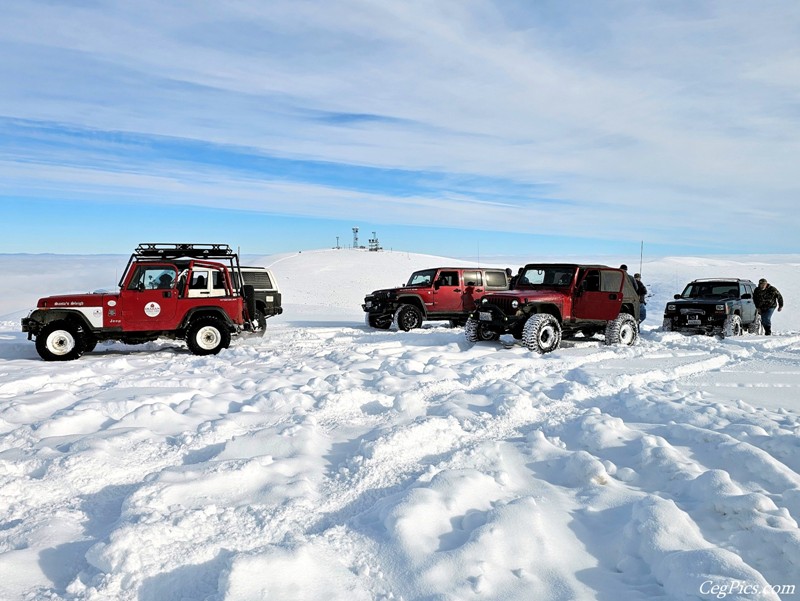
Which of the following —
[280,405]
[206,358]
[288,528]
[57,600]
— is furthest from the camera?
[206,358]

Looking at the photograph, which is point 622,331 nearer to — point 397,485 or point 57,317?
point 397,485

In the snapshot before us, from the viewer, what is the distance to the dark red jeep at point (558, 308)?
1132cm

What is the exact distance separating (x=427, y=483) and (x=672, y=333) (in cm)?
1231

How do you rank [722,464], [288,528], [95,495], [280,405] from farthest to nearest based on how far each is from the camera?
[280,405] → [722,464] → [95,495] → [288,528]

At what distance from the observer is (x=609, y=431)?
17.5ft

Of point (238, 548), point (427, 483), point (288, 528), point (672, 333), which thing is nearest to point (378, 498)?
point (427, 483)

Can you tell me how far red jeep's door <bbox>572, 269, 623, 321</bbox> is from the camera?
12.2 meters

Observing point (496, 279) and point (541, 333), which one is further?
point (496, 279)

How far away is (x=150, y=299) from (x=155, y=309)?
0.20 m

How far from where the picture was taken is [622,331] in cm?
1234

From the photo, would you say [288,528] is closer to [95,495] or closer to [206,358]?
[95,495]

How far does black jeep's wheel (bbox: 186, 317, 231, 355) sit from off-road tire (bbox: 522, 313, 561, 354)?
5.72 metres

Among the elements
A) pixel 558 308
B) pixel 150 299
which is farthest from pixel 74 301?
pixel 558 308

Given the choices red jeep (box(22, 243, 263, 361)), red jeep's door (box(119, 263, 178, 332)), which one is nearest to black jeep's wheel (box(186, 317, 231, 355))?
red jeep (box(22, 243, 263, 361))
